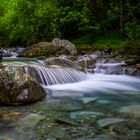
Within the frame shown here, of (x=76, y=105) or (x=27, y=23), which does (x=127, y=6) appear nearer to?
(x=27, y=23)

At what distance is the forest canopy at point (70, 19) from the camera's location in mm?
23802

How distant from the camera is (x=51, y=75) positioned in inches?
429

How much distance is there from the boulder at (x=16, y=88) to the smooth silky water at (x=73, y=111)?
0.26m

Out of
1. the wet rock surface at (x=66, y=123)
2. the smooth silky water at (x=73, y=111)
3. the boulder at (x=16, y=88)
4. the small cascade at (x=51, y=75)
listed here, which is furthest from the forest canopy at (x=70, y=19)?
the wet rock surface at (x=66, y=123)

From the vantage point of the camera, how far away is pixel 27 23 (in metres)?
28.9

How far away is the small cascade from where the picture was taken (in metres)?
10.7

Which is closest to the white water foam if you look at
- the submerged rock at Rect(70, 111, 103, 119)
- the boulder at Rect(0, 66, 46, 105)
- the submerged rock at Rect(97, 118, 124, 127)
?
the boulder at Rect(0, 66, 46, 105)

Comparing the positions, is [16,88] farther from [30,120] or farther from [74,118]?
[74,118]

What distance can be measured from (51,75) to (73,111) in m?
4.02

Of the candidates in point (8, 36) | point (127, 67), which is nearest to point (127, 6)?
point (127, 67)

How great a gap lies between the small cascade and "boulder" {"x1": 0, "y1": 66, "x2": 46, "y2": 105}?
2411 millimetres

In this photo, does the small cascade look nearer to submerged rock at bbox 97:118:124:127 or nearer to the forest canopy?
submerged rock at bbox 97:118:124:127

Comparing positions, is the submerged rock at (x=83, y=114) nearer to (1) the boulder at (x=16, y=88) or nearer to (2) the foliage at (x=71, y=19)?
(1) the boulder at (x=16, y=88)

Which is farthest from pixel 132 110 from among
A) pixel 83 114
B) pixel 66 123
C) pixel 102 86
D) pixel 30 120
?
pixel 102 86
